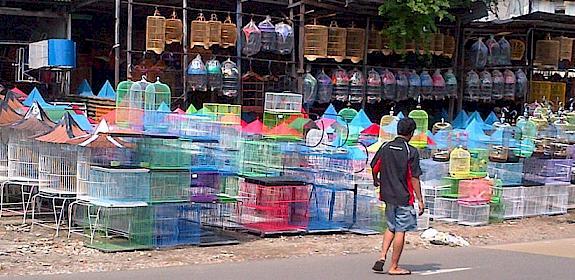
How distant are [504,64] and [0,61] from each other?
1241 centimetres

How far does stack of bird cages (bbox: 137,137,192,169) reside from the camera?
10.8m

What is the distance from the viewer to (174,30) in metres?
17.0

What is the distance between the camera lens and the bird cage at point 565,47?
2223cm

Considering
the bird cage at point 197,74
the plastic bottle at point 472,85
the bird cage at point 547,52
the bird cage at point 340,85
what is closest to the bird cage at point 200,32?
the bird cage at point 197,74

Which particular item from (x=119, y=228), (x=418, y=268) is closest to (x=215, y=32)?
(x=119, y=228)

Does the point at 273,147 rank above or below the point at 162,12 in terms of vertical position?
below

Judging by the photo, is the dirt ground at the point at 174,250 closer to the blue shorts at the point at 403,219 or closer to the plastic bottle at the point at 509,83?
the blue shorts at the point at 403,219

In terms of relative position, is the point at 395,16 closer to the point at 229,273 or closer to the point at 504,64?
the point at 504,64

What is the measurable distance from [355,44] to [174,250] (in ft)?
32.5

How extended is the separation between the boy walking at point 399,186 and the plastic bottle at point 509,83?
11873mm

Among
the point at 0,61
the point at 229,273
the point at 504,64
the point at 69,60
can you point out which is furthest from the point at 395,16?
the point at 229,273

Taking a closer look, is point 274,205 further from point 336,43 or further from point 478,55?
point 478,55

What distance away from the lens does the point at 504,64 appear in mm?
21297

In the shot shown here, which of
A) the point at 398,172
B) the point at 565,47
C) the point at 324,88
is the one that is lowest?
the point at 398,172
